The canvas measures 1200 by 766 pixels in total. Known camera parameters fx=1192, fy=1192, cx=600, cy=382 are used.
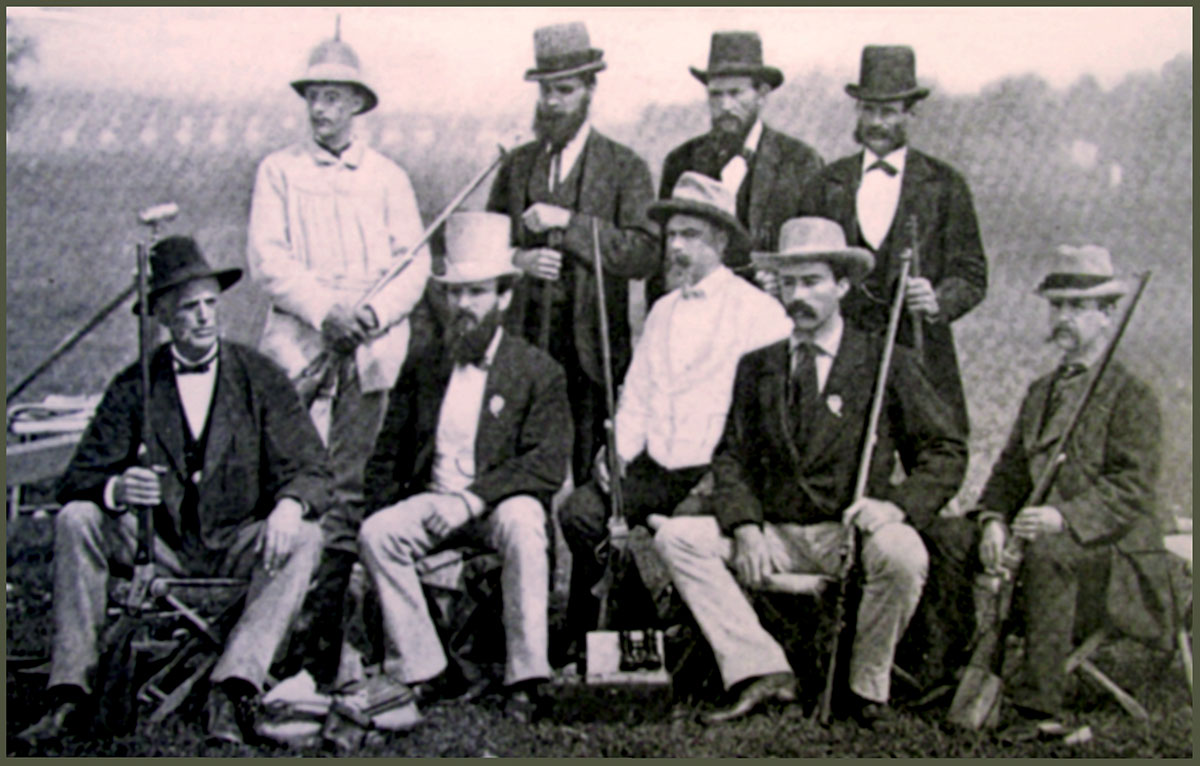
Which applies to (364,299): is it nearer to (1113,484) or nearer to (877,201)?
(877,201)

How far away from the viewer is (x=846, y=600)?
462cm

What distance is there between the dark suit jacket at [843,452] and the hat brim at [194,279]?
2.15 m

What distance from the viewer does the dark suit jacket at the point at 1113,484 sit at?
4699mm

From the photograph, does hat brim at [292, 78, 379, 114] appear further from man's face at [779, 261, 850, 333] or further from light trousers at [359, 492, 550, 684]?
man's face at [779, 261, 850, 333]

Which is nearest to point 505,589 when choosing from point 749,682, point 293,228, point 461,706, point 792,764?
point 461,706

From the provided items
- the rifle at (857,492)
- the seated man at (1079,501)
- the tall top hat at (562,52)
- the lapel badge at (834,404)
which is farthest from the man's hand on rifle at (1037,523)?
the tall top hat at (562,52)

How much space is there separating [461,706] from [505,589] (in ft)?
1.65

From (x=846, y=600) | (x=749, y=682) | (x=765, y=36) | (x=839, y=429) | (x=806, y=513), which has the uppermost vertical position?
(x=765, y=36)

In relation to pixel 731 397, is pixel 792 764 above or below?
below

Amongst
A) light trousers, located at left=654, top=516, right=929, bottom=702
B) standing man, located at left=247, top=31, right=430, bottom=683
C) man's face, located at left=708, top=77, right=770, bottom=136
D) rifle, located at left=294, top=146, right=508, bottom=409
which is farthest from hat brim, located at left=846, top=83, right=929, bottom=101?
standing man, located at left=247, top=31, right=430, bottom=683

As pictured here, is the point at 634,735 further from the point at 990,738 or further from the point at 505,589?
the point at 990,738

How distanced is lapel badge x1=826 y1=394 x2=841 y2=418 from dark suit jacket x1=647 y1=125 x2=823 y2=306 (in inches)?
26.7

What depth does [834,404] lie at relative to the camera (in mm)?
4719

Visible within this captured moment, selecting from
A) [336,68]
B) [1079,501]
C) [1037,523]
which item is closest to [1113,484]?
[1079,501]
